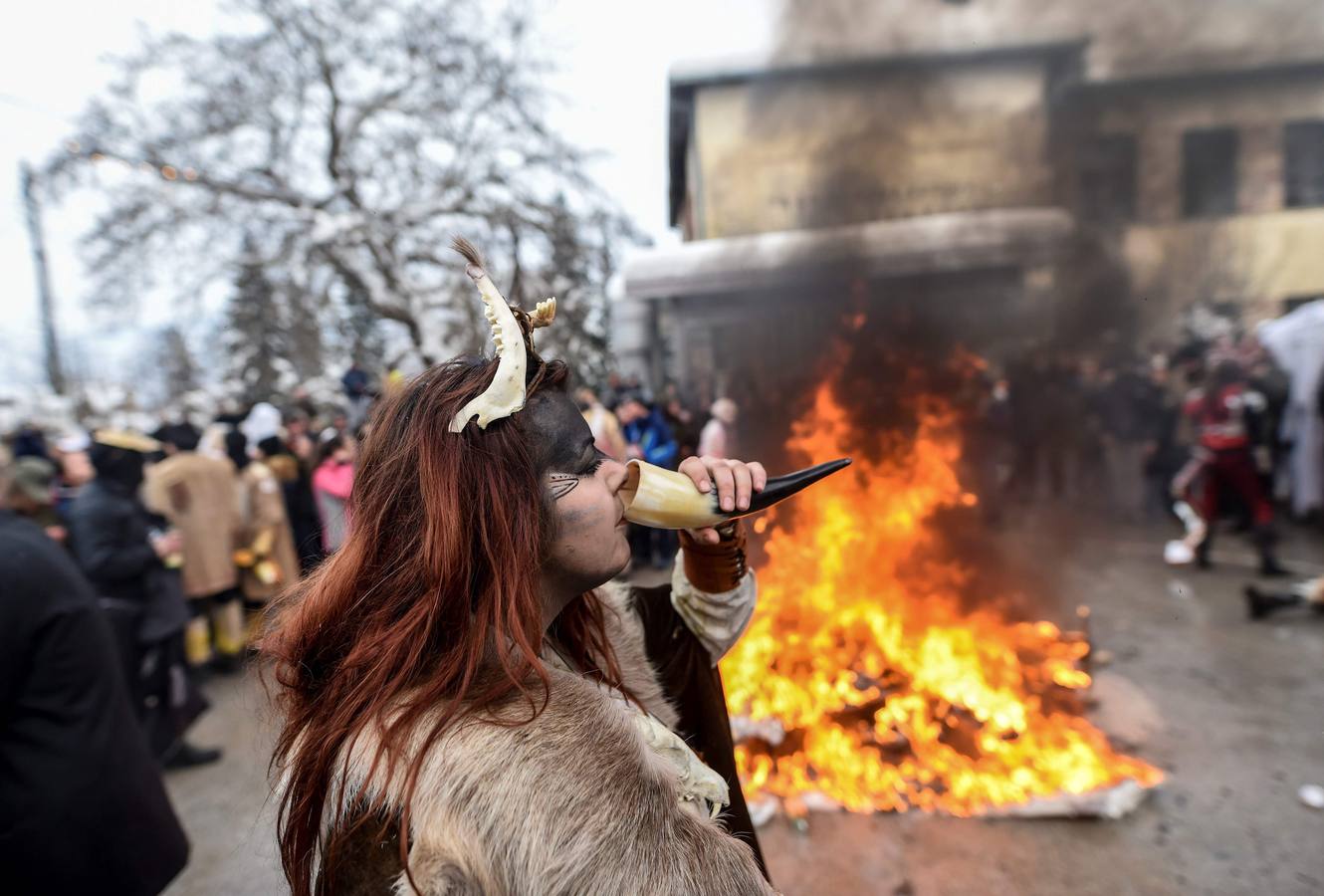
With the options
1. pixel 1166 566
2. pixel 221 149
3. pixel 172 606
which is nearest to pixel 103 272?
pixel 221 149

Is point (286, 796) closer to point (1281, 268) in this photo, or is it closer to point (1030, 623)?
point (1030, 623)

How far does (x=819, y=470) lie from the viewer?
1.41m

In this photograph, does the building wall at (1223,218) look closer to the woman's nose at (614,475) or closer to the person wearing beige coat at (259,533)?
the woman's nose at (614,475)

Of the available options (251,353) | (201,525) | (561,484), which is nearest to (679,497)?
(561,484)

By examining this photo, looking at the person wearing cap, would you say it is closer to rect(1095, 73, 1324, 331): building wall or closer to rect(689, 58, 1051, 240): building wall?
rect(689, 58, 1051, 240): building wall

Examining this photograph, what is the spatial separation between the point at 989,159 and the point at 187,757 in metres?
8.22

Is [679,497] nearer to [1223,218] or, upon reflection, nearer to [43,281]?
[1223,218]

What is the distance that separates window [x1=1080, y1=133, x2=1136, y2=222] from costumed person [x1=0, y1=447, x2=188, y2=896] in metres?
8.12

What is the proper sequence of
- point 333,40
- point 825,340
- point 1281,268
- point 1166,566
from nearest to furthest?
point 825,340 < point 1166,566 < point 1281,268 < point 333,40

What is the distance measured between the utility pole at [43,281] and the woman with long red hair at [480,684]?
13.6 m

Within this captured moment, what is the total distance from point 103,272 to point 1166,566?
15369 mm

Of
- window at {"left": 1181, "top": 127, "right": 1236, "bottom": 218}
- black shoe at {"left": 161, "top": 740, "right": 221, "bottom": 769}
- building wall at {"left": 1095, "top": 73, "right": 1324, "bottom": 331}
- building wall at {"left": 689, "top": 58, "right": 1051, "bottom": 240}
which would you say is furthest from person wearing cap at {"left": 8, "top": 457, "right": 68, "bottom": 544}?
window at {"left": 1181, "top": 127, "right": 1236, "bottom": 218}

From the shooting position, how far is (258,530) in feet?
21.4

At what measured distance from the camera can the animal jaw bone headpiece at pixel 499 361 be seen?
117 cm
